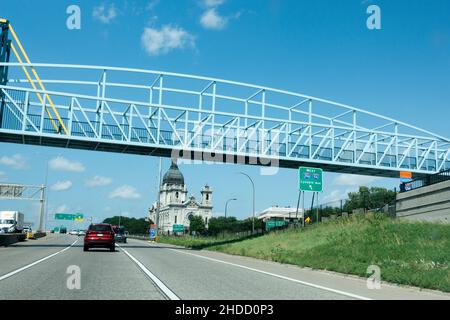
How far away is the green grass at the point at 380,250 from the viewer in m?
15.8

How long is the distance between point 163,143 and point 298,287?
111ft

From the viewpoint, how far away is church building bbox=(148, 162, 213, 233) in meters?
177

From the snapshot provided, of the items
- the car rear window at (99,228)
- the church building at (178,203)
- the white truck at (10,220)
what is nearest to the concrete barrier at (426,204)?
the car rear window at (99,228)

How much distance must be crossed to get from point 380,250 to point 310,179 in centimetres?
1844

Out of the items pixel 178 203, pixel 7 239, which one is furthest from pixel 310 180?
pixel 178 203

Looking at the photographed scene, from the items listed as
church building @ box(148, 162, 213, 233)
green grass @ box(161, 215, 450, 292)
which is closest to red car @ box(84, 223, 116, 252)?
green grass @ box(161, 215, 450, 292)

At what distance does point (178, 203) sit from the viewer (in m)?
178

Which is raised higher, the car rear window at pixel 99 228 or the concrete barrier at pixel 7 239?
the car rear window at pixel 99 228

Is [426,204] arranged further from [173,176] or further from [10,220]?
[173,176]

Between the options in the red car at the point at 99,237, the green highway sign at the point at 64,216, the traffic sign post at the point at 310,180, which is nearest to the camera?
the red car at the point at 99,237

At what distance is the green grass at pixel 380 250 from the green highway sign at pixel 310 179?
4.17 meters

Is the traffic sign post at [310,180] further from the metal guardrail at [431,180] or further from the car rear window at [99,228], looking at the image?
the car rear window at [99,228]
